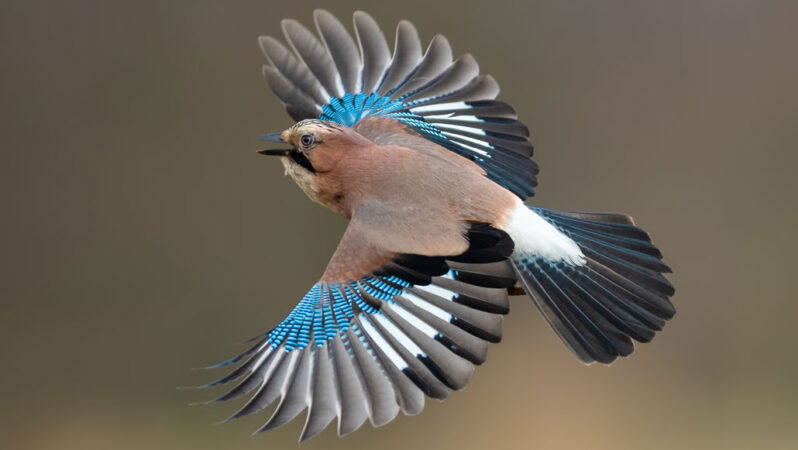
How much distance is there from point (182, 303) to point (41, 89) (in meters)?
1.32

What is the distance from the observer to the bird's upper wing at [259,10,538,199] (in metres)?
4.46

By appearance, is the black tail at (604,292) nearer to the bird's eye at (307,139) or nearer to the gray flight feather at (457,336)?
the gray flight feather at (457,336)

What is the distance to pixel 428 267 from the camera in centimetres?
351

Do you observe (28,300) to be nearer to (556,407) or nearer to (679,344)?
(556,407)

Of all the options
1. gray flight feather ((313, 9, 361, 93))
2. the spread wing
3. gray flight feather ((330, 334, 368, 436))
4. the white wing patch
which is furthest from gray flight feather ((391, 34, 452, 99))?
gray flight feather ((330, 334, 368, 436))

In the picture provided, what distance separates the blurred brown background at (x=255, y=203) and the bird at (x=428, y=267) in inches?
61.1

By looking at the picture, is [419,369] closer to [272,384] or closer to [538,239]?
[272,384]

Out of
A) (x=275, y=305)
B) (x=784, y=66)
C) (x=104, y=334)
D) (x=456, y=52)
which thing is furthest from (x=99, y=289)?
(x=784, y=66)

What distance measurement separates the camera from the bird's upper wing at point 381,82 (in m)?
4.46

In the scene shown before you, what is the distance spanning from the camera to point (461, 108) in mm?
4504

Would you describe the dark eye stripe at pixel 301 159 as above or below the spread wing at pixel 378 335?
above

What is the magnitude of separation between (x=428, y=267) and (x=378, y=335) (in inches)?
9.8

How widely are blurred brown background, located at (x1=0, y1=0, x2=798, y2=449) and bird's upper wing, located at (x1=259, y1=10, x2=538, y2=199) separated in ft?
4.63

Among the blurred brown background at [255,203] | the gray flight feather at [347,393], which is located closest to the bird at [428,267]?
the gray flight feather at [347,393]
